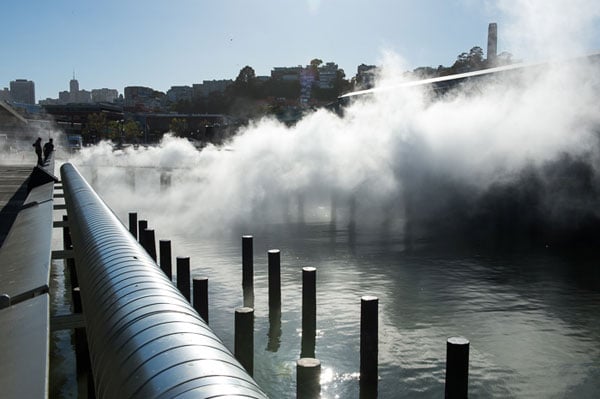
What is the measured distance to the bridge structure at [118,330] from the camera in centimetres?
331

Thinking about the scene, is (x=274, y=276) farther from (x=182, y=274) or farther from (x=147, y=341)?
(x=147, y=341)

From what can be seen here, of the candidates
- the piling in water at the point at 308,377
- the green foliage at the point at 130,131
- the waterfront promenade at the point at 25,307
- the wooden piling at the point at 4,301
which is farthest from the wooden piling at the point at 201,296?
the green foliage at the point at 130,131

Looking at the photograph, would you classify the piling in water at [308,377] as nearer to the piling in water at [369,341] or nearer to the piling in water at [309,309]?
the piling in water at [369,341]

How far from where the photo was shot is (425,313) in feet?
45.6

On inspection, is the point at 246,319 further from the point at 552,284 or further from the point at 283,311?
the point at 552,284

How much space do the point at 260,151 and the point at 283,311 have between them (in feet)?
98.5

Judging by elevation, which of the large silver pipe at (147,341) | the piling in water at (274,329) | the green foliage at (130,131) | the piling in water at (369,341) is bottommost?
the piling in water at (274,329)

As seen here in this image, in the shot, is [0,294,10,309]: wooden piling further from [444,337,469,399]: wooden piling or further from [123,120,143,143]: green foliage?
[123,120,143,143]: green foliage

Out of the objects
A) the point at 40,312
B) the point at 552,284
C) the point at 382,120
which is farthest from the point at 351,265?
the point at 382,120

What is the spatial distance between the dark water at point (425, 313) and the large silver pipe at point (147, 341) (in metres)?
5.47

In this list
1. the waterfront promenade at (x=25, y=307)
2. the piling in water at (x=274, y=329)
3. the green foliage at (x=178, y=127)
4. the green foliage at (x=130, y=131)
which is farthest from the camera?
the green foliage at (x=178, y=127)

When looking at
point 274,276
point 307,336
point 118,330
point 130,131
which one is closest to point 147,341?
point 118,330

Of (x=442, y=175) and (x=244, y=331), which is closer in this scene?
(x=244, y=331)

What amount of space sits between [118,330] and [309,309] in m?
7.76
